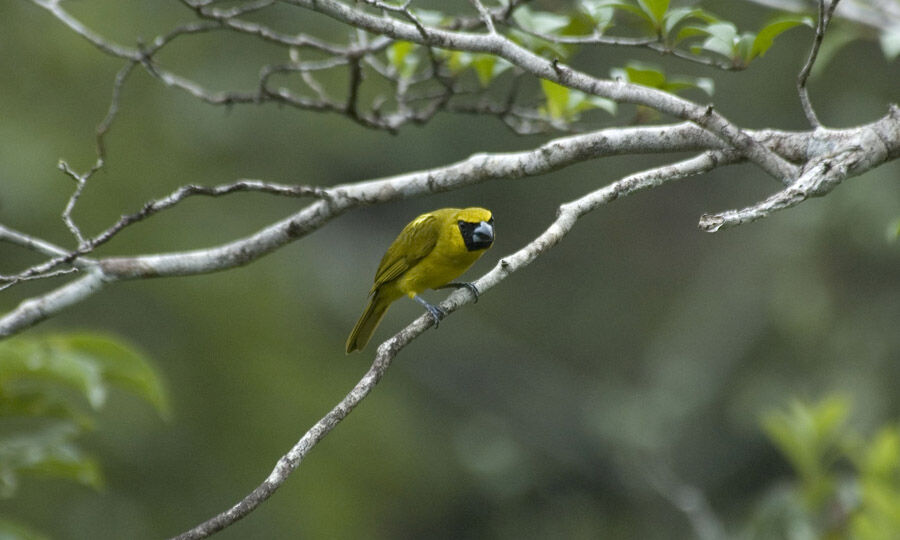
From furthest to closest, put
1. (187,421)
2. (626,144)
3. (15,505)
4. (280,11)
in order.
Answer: (280,11), (187,421), (15,505), (626,144)

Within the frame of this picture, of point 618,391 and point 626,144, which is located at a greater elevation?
point 626,144

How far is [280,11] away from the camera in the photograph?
316 inches

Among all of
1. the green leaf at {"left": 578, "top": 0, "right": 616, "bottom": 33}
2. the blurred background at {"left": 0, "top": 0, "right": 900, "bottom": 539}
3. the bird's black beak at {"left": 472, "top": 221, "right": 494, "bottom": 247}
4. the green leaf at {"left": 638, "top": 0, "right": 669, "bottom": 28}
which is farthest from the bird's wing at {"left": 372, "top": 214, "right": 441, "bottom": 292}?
the blurred background at {"left": 0, "top": 0, "right": 900, "bottom": 539}

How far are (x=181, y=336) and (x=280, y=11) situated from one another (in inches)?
121

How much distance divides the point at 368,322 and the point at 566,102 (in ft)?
5.26

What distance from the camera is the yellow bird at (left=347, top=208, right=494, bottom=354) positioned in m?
4.09

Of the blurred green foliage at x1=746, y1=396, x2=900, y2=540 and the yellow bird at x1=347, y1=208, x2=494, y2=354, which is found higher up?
the yellow bird at x1=347, y1=208, x2=494, y2=354

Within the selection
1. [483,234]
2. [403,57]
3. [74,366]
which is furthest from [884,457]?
[74,366]

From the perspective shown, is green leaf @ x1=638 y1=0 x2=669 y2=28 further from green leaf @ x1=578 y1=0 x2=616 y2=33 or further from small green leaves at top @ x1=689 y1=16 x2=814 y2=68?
green leaf @ x1=578 y1=0 x2=616 y2=33

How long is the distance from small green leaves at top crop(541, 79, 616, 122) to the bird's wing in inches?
35.0

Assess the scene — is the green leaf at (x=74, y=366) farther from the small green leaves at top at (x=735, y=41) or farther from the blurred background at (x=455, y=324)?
the blurred background at (x=455, y=324)

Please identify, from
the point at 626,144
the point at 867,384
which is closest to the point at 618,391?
the point at 867,384

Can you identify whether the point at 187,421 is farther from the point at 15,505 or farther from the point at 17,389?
the point at 17,389

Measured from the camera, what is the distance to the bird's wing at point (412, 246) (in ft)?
13.9
